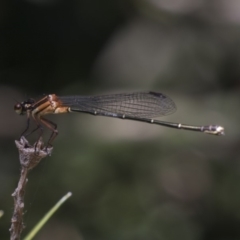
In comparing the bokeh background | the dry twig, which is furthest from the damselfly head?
the dry twig

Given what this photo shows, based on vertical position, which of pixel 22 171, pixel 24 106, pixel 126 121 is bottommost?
pixel 22 171

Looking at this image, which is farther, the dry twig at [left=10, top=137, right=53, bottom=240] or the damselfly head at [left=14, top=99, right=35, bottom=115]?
the damselfly head at [left=14, top=99, right=35, bottom=115]

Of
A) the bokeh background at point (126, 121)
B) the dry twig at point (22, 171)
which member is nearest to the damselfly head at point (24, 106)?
the bokeh background at point (126, 121)

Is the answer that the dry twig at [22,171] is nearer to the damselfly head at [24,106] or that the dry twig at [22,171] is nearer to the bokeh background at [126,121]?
the damselfly head at [24,106]

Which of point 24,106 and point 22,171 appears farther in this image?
point 24,106

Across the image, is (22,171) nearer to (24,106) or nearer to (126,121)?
(24,106)

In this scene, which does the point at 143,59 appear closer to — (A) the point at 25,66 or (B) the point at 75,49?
(B) the point at 75,49

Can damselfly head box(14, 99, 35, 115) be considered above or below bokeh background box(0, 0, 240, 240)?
below

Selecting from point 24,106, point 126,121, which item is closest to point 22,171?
point 24,106

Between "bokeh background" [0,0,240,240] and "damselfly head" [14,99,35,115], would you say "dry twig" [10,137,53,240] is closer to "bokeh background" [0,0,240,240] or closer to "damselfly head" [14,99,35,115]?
"damselfly head" [14,99,35,115]

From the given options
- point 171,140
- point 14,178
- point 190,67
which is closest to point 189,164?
point 171,140
